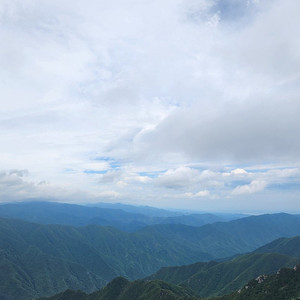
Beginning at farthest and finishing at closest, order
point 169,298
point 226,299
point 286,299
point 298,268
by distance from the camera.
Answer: point 169,298 → point 226,299 → point 298,268 → point 286,299

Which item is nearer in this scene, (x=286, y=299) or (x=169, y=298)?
(x=286, y=299)

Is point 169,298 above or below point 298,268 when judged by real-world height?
below

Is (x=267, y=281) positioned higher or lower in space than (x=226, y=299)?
higher

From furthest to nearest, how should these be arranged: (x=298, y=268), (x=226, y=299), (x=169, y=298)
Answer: (x=169, y=298) < (x=226, y=299) < (x=298, y=268)

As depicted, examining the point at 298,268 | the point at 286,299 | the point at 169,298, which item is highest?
the point at 298,268

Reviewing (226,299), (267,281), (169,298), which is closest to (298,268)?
(267,281)

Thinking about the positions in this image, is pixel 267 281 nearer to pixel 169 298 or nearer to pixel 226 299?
pixel 226 299

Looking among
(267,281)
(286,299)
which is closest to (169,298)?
(267,281)

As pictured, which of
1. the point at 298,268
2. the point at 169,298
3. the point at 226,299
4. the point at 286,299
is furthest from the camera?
the point at 169,298

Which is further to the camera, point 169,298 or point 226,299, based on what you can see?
point 169,298
